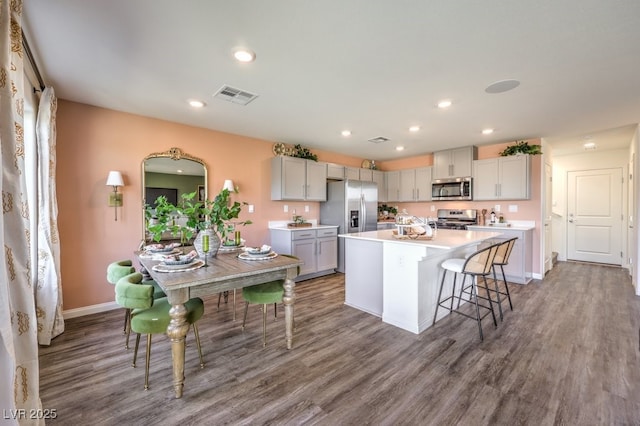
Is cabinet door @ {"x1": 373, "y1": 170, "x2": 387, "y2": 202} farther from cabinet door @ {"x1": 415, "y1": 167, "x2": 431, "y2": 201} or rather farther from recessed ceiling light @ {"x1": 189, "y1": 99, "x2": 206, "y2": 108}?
recessed ceiling light @ {"x1": 189, "y1": 99, "x2": 206, "y2": 108}

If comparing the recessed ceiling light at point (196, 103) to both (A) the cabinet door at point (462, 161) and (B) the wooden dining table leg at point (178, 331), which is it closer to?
(B) the wooden dining table leg at point (178, 331)

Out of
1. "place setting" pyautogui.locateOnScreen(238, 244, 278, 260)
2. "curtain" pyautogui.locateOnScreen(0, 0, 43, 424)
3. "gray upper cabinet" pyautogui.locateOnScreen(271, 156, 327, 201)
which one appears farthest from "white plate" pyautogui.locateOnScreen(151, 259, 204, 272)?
"gray upper cabinet" pyautogui.locateOnScreen(271, 156, 327, 201)

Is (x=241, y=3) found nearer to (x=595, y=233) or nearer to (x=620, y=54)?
(x=620, y=54)

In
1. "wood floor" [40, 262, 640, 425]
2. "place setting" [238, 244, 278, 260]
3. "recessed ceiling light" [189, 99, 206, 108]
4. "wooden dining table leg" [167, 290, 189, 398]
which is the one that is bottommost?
"wood floor" [40, 262, 640, 425]

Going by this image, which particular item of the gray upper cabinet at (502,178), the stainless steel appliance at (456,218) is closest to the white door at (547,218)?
the gray upper cabinet at (502,178)

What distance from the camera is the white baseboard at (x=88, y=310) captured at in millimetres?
2980

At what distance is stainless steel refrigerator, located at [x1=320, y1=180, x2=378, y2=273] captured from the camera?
4969 millimetres

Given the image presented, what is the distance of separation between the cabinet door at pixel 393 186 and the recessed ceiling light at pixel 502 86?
3494mm

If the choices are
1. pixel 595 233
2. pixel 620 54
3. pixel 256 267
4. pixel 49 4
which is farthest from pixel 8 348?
pixel 595 233

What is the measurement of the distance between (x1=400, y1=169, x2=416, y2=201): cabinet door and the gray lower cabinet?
2.06 meters

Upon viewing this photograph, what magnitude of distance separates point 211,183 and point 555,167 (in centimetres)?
740

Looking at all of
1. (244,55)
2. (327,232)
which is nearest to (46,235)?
(244,55)

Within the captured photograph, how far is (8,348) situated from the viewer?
40.2 inches

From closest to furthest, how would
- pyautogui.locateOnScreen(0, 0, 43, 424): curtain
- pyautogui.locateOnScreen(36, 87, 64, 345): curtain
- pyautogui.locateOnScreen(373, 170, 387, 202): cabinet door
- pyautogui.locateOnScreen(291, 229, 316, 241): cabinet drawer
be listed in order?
pyautogui.locateOnScreen(0, 0, 43, 424): curtain → pyautogui.locateOnScreen(36, 87, 64, 345): curtain → pyautogui.locateOnScreen(291, 229, 316, 241): cabinet drawer → pyautogui.locateOnScreen(373, 170, 387, 202): cabinet door
